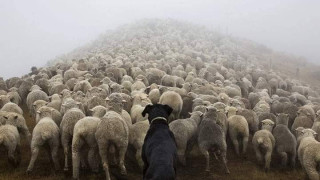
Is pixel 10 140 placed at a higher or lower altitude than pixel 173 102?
higher

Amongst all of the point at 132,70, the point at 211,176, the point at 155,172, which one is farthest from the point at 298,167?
the point at 132,70

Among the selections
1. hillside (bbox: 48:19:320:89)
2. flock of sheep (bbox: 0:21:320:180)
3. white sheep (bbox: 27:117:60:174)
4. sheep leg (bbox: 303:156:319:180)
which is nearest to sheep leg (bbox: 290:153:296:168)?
flock of sheep (bbox: 0:21:320:180)

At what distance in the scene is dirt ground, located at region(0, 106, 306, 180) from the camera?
11.4m

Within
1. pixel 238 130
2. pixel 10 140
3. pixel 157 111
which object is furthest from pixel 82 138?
pixel 238 130

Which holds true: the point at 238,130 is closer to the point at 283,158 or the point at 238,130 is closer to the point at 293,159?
the point at 283,158

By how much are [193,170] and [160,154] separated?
19.5 feet

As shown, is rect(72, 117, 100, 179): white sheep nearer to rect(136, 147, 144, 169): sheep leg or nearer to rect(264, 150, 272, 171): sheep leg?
rect(136, 147, 144, 169): sheep leg

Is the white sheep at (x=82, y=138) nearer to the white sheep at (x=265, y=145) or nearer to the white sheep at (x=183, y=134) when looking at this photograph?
the white sheep at (x=183, y=134)

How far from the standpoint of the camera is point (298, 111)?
666 inches

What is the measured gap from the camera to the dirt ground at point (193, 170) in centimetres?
1138

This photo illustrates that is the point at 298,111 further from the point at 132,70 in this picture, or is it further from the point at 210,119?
the point at 132,70

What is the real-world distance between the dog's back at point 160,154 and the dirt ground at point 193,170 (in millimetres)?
3424

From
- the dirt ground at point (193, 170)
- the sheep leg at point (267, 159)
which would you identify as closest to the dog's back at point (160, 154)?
the dirt ground at point (193, 170)

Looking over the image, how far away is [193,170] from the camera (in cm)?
1280
